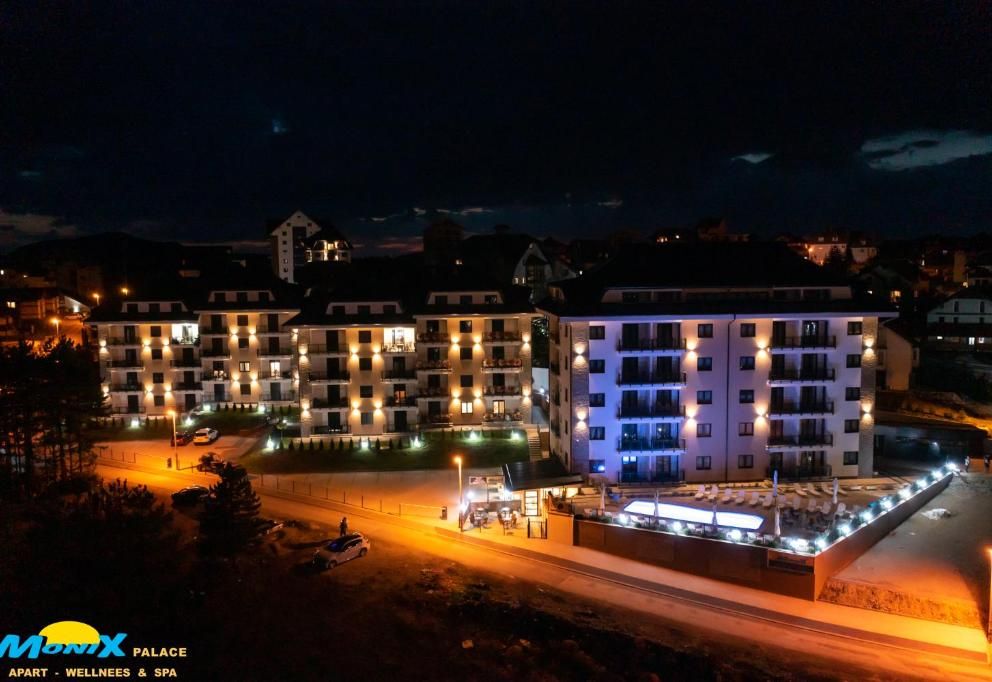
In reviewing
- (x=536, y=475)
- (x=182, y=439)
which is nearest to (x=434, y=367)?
(x=536, y=475)

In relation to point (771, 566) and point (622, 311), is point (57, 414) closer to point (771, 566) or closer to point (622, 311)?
point (622, 311)

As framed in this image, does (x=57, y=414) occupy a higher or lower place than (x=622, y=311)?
lower

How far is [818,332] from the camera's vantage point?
Answer: 147 ft

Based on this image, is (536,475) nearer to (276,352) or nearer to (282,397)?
(282,397)

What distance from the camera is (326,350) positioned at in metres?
52.7

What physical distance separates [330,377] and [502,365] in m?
13.3

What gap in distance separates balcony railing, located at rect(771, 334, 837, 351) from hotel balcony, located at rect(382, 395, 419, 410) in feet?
86.4

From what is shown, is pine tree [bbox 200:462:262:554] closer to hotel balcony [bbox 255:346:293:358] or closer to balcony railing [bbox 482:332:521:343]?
balcony railing [bbox 482:332:521:343]

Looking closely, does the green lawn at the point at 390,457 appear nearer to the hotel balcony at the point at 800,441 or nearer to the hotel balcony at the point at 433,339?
the hotel balcony at the point at 433,339

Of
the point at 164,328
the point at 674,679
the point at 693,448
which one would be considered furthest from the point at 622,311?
the point at 164,328

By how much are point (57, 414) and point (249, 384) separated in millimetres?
19513

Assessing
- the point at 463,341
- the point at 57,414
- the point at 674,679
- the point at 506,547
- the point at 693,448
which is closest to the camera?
the point at 674,679

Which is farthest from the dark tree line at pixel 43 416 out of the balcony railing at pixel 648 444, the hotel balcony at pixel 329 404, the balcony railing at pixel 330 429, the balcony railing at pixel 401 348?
the balcony railing at pixel 648 444

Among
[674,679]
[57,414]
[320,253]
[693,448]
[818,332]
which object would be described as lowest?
[674,679]
